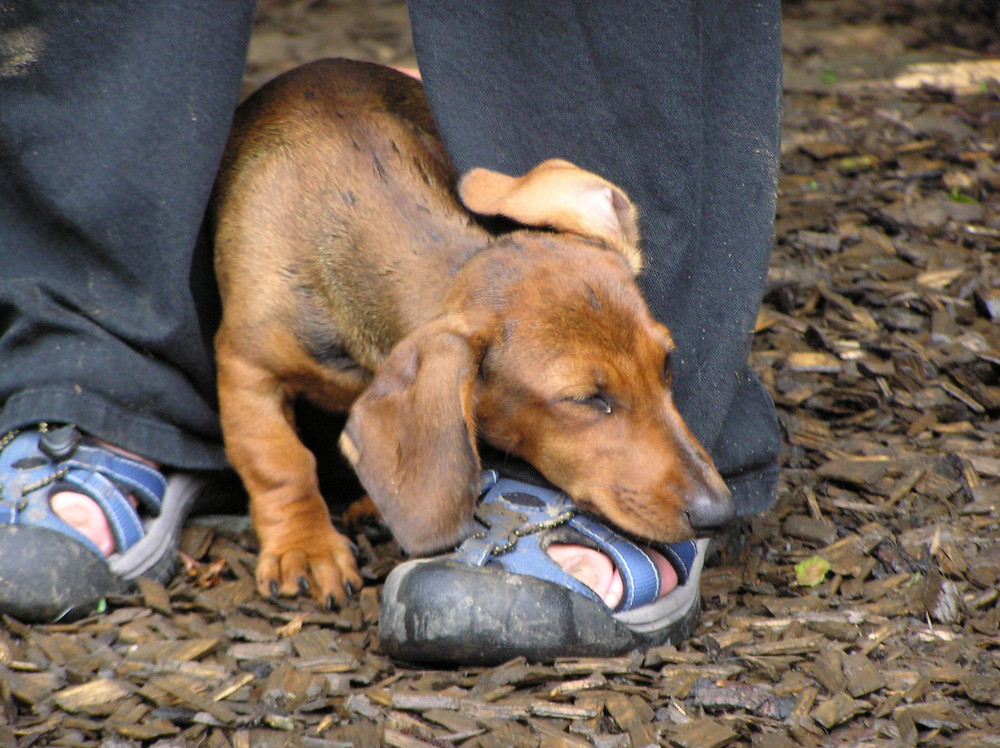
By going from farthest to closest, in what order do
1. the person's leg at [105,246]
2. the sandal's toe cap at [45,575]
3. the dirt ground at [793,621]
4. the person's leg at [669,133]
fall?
1. the person's leg at [105,246]
2. the person's leg at [669,133]
3. the sandal's toe cap at [45,575]
4. the dirt ground at [793,621]

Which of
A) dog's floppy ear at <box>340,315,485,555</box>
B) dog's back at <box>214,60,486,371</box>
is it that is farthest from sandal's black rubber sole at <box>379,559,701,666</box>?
dog's back at <box>214,60,486,371</box>

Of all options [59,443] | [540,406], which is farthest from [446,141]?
[59,443]

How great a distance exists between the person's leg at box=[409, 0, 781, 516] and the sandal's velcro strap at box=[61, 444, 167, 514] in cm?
124

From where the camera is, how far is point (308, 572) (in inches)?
119

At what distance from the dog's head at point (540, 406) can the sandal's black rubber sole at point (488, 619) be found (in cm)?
12

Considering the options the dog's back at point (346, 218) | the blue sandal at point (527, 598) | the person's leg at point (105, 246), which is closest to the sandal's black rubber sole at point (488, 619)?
the blue sandal at point (527, 598)

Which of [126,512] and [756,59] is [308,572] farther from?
[756,59]

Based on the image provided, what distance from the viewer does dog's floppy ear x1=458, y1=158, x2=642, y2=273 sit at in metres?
2.90

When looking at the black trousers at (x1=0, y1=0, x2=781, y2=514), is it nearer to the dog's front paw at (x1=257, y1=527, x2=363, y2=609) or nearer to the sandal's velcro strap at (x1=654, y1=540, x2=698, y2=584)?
the sandal's velcro strap at (x1=654, y1=540, x2=698, y2=584)

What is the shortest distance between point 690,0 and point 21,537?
7.14 ft

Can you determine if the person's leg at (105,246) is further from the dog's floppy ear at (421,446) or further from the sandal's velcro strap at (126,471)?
the dog's floppy ear at (421,446)

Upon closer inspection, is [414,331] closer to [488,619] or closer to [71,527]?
[488,619]

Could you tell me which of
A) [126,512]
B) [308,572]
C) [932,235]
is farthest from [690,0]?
[932,235]

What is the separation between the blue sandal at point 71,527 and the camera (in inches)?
107
